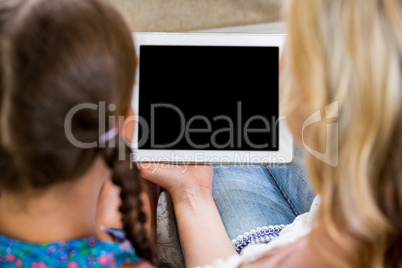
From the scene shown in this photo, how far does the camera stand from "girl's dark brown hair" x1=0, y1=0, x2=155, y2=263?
1.37 ft

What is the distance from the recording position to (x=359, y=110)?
1.36ft

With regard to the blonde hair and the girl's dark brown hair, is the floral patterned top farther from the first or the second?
the blonde hair

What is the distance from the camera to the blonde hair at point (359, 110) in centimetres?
40

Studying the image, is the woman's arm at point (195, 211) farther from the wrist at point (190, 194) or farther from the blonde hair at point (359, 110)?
the blonde hair at point (359, 110)

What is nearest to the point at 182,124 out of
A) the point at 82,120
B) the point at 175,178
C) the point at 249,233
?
the point at 175,178

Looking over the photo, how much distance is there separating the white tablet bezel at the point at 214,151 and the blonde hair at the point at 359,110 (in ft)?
1.09

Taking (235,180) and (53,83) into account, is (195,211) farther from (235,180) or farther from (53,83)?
(53,83)

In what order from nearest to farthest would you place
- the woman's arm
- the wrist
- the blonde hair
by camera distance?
the blonde hair → the woman's arm → the wrist

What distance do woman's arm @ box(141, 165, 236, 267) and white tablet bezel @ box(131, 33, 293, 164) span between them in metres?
0.05

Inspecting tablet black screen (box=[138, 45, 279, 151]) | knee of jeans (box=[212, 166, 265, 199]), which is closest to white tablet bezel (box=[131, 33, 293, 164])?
tablet black screen (box=[138, 45, 279, 151])

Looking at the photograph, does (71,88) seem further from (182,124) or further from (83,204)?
(182,124)

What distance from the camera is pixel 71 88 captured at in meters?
0.43

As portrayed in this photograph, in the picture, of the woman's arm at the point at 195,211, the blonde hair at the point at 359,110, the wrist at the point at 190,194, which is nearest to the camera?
the blonde hair at the point at 359,110

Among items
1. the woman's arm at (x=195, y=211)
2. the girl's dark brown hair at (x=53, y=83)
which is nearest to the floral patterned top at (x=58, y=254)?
the girl's dark brown hair at (x=53, y=83)
